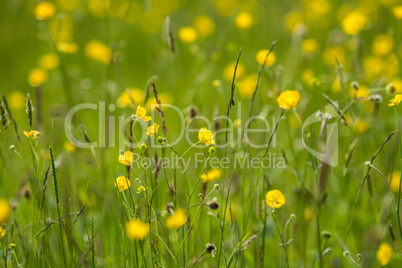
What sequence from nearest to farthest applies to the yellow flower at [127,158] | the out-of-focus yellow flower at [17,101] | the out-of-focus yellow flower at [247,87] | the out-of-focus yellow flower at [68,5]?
1. the yellow flower at [127,158]
2. the out-of-focus yellow flower at [247,87]
3. the out-of-focus yellow flower at [17,101]
4. the out-of-focus yellow flower at [68,5]

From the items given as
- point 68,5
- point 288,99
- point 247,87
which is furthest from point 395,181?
point 68,5

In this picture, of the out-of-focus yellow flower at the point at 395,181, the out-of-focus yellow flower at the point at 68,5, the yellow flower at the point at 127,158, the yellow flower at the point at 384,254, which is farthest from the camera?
the out-of-focus yellow flower at the point at 68,5

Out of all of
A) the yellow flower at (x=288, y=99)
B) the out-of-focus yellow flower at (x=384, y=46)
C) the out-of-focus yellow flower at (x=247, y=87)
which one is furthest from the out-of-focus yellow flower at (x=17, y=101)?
the out-of-focus yellow flower at (x=384, y=46)

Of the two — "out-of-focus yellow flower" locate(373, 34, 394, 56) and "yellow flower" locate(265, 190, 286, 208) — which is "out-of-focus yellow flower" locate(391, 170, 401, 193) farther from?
"out-of-focus yellow flower" locate(373, 34, 394, 56)

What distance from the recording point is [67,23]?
4.51 metres

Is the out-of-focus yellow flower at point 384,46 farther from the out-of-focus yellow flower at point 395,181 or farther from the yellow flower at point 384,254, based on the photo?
the yellow flower at point 384,254

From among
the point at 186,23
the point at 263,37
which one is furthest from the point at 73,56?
the point at 263,37

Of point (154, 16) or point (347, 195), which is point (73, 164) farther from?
point (154, 16)

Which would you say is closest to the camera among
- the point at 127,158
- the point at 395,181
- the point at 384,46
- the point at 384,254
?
the point at 127,158

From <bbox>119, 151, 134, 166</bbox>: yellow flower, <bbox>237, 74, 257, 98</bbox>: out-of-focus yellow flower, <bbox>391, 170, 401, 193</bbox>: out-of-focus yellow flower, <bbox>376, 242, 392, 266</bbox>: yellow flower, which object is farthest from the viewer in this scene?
<bbox>237, 74, 257, 98</bbox>: out-of-focus yellow flower

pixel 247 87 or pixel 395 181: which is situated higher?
pixel 247 87

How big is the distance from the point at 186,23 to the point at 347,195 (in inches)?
142

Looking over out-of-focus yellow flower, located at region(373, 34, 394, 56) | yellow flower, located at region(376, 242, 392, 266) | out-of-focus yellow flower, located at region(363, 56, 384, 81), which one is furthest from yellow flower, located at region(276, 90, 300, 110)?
out-of-focus yellow flower, located at region(373, 34, 394, 56)

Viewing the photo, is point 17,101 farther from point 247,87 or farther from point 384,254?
point 384,254
